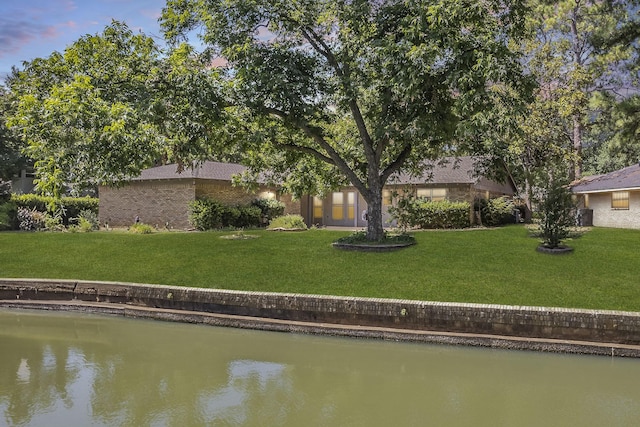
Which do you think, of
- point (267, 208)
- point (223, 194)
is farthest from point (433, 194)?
point (223, 194)

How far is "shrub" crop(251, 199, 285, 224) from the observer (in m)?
32.3

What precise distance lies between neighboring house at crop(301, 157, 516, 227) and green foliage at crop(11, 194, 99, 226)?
1514 cm

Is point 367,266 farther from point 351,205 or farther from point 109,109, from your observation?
point 351,205

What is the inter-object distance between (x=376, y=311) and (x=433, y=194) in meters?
19.8

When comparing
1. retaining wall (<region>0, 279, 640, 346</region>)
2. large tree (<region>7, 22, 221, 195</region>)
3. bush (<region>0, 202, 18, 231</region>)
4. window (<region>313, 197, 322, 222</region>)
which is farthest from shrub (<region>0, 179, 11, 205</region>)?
window (<region>313, 197, 322, 222</region>)

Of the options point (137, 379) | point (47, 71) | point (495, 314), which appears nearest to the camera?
point (137, 379)

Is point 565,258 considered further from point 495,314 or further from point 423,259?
point 495,314

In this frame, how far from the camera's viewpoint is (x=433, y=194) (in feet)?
98.2

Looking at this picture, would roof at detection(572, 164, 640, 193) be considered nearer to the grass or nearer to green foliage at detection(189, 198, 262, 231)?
the grass

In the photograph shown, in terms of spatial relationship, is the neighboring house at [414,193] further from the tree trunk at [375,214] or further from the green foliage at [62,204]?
the green foliage at [62,204]

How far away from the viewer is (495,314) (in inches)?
408

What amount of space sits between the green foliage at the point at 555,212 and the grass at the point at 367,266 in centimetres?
71

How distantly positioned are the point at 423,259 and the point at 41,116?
11.9 meters

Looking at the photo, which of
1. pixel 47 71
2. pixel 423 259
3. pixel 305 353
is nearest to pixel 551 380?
pixel 305 353
